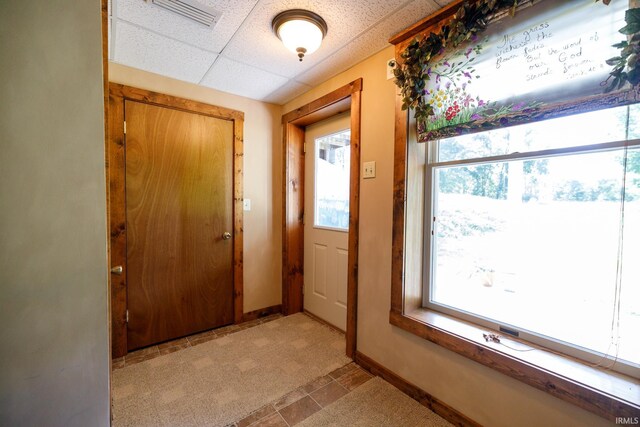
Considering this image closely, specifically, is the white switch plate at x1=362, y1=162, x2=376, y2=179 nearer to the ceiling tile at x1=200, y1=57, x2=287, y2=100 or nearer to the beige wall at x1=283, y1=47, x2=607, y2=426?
the beige wall at x1=283, y1=47, x2=607, y2=426

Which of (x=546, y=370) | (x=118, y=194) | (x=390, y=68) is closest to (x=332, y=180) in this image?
(x=390, y=68)

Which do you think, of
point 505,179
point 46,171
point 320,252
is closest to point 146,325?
point 320,252

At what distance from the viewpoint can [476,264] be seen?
1.60 meters

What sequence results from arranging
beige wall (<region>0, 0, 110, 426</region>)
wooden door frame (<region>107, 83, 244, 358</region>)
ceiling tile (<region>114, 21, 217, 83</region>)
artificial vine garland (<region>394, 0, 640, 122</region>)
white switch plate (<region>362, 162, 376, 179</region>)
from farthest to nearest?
wooden door frame (<region>107, 83, 244, 358</region>)
white switch plate (<region>362, 162, 376, 179</region>)
ceiling tile (<region>114, 21, 217, 83</region>)
artificial vine garland (<region>394, 0, 640, 122</region>)
beige wall (<region>0, 0, 110, 426</region>)

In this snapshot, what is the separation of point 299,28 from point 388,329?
2.02m

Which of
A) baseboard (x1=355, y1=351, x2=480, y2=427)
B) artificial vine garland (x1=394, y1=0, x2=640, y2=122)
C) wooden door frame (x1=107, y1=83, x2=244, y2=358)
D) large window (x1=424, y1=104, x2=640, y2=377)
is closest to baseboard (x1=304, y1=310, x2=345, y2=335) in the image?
baseboard (x1=355, y1=351, x2=480, y2=427)

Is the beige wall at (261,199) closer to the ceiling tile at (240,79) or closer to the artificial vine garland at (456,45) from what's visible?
the ceiling tile at (240,79)

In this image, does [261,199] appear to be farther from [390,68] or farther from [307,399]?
[307,399]

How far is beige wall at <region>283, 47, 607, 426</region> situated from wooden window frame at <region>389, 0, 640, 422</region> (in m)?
0.07

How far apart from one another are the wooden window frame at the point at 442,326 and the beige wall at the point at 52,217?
5.09 feet

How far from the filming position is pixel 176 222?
7.81 ft

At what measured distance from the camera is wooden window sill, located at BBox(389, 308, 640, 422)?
3.34 ft

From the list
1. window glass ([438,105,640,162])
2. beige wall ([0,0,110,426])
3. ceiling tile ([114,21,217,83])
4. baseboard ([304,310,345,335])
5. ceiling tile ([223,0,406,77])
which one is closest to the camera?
beige wall ([0,0,110,426])

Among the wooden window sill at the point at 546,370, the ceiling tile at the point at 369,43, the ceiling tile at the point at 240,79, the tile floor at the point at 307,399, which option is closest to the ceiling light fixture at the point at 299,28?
the ceiling tile at the point at 369,43
